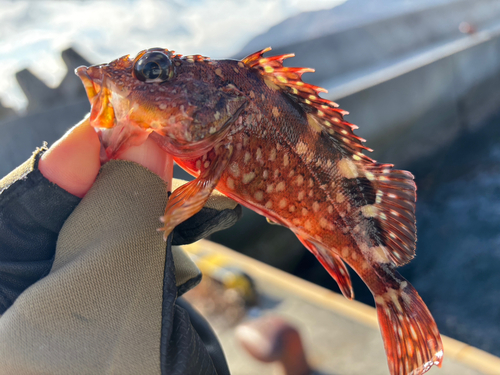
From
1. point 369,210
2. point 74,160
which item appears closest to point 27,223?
point 74,160

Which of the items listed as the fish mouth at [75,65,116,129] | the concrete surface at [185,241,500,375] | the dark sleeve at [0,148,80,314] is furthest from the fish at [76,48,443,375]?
the concrete surface at [185,241,500,375]

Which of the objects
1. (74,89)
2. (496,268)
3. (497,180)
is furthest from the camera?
(74,89)

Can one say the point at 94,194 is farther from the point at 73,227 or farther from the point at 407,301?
the point at 407,301

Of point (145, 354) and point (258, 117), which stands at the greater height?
point (258, 117)

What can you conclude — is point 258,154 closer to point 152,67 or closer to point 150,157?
point 150,157

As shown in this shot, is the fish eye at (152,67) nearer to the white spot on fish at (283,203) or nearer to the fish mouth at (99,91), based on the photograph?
the fish mouth at (99,91)

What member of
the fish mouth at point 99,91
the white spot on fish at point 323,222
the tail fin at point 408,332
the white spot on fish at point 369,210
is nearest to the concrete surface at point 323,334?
the tail fin at point 408,332

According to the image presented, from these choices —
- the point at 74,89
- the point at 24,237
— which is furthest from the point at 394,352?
the point at 74,89
